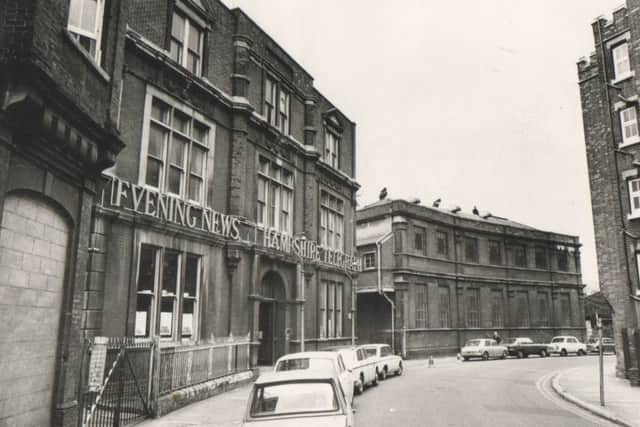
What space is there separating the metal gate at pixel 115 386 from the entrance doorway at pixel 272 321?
815 centimetres

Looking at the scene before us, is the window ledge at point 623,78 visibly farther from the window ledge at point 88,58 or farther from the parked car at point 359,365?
the window ledge at point 88,58

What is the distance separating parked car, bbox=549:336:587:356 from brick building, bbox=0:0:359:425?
20667 mm

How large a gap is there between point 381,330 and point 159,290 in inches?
911

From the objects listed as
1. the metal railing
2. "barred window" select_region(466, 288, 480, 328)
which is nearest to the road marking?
the metal railing

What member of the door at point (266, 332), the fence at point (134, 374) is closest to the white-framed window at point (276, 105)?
the door at point (266, 332)

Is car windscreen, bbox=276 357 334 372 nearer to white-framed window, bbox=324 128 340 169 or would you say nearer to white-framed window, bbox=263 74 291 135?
white-framed window, bbox=263 74 291 135

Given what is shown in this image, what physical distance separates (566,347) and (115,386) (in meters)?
36.4

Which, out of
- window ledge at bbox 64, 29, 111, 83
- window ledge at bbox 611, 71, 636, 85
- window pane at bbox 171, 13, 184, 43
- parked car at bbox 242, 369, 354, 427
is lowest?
parked car at bbox 242, 369, 354, 427

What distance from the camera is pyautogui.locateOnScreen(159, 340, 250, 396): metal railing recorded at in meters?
12.2

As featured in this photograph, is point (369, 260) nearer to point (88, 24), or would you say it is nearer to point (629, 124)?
point (629, 124)

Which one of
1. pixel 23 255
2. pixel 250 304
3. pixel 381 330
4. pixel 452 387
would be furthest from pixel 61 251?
pixel 381 330

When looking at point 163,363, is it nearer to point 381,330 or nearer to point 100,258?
point 100,258

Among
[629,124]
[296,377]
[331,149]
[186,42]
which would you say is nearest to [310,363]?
[296,377]

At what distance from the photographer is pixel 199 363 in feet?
46.2
